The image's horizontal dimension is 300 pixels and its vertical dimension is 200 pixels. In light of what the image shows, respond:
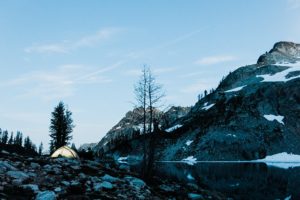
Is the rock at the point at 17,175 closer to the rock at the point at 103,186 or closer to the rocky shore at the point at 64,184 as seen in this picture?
the rocky shore at the point at 64,184

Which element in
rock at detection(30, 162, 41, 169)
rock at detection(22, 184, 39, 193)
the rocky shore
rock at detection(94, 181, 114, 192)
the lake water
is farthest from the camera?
the lake water

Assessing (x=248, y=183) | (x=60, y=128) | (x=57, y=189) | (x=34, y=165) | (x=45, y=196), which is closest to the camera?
(x=45, y=196)

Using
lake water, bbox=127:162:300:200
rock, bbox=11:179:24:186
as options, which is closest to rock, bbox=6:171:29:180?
rock, bbox=11:179:24:186

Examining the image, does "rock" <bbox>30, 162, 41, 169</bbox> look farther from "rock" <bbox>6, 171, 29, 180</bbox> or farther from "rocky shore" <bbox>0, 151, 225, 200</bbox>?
"rock" <bbox>6, 171, 29, 180</bbox>

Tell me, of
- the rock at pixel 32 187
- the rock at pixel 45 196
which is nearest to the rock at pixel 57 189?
the rock at pixel 32 187

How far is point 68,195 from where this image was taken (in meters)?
16.7

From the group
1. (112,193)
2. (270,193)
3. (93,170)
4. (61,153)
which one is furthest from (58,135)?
(112,193)

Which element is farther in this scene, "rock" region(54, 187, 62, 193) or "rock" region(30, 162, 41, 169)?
"rock" region(30, 162, 41, 169)

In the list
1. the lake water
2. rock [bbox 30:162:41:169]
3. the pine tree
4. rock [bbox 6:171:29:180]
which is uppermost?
the pine tree

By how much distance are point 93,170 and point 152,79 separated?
11.4 metres

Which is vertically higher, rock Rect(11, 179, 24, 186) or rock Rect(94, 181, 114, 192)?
rock Rect(11, 179, 24, 186)

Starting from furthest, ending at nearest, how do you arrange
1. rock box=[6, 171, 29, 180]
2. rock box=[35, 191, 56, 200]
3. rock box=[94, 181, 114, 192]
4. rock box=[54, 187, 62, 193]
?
rock box=[94, 181, 114, 192] < rock box=[6, 171, 29, 180] < rock box=[54, 187, 62, 193] < rock box=[35, 191, 56, 200]

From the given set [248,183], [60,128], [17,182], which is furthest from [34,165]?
Result: [60,128]

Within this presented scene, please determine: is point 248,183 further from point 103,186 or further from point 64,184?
point 64,184
